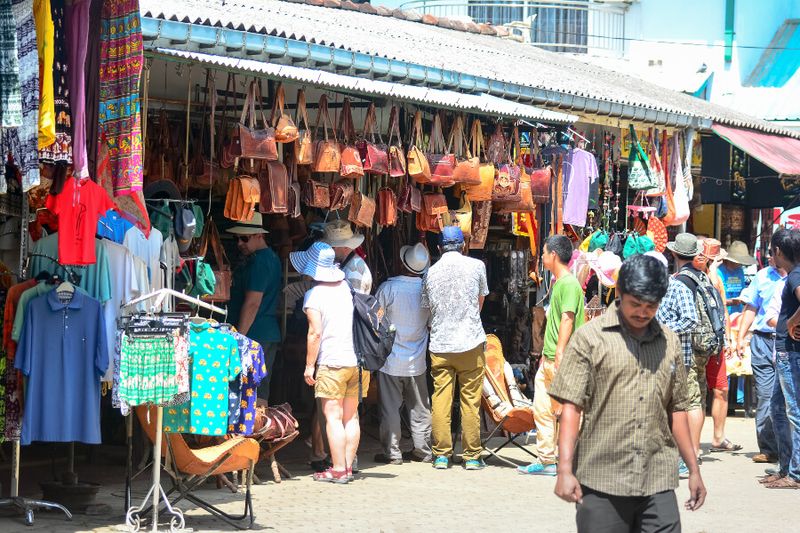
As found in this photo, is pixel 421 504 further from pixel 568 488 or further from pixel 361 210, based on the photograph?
pixel 568 488

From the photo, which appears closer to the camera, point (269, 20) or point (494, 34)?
point (269, 20)

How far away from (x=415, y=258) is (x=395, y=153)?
35.3 inches

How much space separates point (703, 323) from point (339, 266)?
292 centimetres

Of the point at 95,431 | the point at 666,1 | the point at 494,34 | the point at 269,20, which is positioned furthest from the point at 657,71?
the point at 95,431

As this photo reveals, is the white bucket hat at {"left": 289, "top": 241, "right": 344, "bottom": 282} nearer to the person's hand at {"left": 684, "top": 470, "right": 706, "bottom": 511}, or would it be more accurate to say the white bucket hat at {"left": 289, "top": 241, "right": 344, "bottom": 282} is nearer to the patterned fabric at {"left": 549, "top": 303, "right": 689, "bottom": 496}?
the patterned fabric at {"left": 549, "top": 303, "right": 689, "bottom": 496}

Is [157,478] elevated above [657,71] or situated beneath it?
situated beneath

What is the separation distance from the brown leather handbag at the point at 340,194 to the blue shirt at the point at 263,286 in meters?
0.63

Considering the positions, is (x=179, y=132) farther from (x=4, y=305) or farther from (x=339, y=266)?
(x=4, y=305)

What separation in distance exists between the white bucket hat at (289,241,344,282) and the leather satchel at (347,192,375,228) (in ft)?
2.27

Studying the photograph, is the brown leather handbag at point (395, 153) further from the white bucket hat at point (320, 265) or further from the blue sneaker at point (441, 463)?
the blue sneaker at point (441, 463)

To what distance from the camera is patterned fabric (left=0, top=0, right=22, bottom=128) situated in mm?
6750

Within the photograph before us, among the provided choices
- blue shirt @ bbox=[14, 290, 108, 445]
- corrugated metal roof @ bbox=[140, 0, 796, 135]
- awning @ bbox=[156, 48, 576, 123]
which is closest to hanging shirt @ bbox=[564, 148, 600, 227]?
awning @ bbox=[156, 48, 576, 123]

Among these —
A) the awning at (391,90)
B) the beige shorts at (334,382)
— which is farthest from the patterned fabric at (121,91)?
the beige shorts at (334,382)

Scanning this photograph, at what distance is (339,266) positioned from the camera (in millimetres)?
10414
